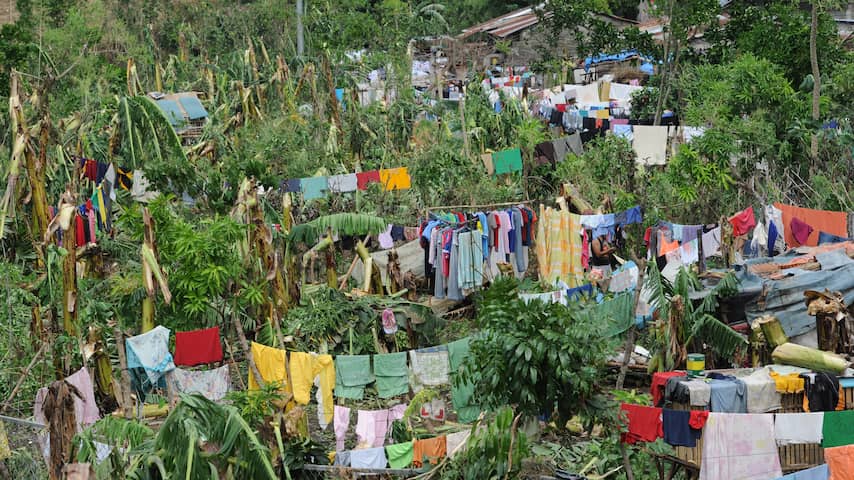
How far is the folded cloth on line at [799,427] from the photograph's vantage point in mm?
8438

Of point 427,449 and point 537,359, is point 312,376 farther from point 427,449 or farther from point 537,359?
point 537,359

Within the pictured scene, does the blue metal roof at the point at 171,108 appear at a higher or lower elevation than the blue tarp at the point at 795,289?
higher

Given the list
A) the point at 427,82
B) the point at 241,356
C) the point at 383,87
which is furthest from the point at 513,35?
the point at 241,356

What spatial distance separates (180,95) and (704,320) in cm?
1537

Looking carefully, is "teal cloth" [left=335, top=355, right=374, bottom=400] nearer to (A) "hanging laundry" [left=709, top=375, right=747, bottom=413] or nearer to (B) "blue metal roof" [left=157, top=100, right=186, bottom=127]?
(A) "hanging laundry" [left=709, top=375, right=747, bottom=413]

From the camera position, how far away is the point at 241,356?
13.1 meters

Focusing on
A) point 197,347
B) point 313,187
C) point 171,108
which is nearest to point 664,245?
point 313,187

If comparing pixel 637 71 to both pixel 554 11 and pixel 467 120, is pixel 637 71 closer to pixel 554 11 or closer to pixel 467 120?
pixel 554 11

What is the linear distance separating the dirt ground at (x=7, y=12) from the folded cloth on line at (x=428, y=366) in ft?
99.8

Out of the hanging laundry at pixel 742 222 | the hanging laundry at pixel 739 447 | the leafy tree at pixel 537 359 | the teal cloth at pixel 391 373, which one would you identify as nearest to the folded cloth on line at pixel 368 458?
the leafy tree at pixel 537 359

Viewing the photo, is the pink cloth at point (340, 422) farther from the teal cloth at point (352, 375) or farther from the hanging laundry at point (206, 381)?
the hanging laundry at point (206, 381)

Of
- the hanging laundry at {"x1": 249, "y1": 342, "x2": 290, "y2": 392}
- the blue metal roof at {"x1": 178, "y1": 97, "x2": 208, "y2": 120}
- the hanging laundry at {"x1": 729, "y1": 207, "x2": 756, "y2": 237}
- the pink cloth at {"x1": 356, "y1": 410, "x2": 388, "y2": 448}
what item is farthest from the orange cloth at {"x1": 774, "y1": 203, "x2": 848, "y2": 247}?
the blue metal roof at {"x1": 178, "y1": 97, "x2": 208, "y2": 120}

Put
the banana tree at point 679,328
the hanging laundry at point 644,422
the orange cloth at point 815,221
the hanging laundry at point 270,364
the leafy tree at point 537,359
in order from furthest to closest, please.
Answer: the orange cloth at point 815,221 < the hanging laundry at point 270,364 < the banana tree at point 679,328 < the hanging laundry at point 644,422 < the leafy tree at point 537,359

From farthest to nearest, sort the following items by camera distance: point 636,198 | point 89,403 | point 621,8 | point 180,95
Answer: point 621,8 → point 180,95 → point 636,198 → point 89,403
